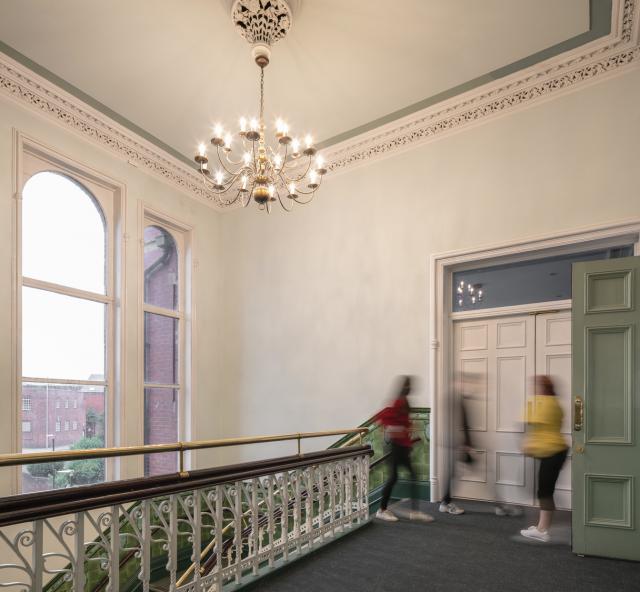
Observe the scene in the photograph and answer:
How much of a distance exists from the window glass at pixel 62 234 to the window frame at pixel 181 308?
602 mm

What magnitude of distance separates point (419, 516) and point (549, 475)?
4.63 ft

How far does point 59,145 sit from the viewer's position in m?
6.09

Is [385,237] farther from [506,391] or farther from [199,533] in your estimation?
[199,533]

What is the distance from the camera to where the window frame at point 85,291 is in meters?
5.41

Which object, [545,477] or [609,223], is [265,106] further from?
[545,477]

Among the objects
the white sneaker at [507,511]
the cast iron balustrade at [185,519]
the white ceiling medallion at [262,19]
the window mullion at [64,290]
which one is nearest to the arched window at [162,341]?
the window mullion at [64,290]

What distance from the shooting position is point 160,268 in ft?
24.9

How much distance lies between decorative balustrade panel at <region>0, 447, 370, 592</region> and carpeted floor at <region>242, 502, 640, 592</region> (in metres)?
0.18

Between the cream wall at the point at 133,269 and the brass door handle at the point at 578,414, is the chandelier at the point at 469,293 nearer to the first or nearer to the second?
the brass door handle at the point at 578,414

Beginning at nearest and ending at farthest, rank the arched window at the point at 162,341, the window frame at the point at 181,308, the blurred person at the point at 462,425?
the blurred person at the point at 462,425, the window frame at the point at 181,308, the arched window at the point at 162,341

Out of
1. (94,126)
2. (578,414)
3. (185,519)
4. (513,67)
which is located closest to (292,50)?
(513,67)

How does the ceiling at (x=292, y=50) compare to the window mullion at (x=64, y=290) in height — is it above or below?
above

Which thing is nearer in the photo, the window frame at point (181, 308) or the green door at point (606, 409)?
the green door at point (606, 409)

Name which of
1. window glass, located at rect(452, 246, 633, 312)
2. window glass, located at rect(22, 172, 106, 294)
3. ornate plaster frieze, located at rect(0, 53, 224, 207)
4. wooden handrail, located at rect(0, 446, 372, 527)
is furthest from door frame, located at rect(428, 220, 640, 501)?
window glass, located at rect(22, 172, 106, 294)
